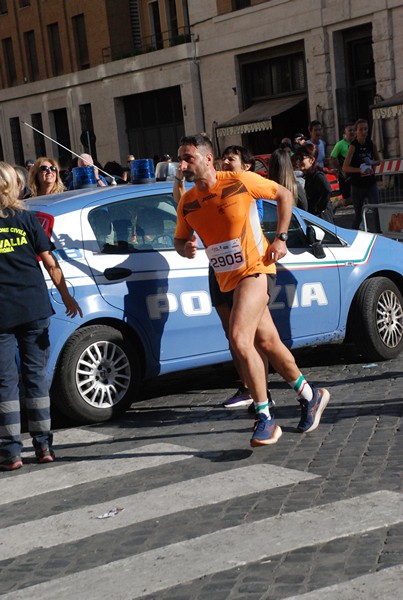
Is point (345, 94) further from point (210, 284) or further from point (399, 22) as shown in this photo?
point (210, 284)

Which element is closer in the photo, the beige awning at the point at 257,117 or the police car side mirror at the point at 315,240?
the police car side mirror at the point at 315,240

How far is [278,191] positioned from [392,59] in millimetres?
26525

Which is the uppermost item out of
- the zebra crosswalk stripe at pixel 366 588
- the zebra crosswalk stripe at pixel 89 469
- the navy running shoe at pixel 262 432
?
the zebra crosswalk stripe at pixel 366 588

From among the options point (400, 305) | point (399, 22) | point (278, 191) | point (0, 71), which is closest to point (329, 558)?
point (278, 191)

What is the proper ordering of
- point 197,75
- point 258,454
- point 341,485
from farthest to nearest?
point 197,75 → point 258,454 → point 341,485

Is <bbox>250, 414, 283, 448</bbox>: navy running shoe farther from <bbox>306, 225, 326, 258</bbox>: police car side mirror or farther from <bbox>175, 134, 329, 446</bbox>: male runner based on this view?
<bbox>306, 225, 326, 258</bbox>: police car side mirror

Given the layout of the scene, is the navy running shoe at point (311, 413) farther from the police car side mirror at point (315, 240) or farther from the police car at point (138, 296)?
the police car side mirror at point (315, 240)

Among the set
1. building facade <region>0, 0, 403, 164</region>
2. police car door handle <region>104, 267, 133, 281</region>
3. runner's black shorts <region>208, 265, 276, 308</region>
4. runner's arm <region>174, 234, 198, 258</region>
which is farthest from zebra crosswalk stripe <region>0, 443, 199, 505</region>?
building facade <region>0, 0, 403, 164</region>

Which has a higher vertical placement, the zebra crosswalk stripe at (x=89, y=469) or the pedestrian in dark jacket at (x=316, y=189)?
the pedestrian in dark jacket at (x=316, y=189)

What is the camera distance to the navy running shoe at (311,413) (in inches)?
288

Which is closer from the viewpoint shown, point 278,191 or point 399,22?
point 278,191

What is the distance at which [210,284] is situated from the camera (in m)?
8.10

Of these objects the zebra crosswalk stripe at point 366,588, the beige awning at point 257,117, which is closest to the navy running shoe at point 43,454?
the zebra crosswalk stripe at point 366,588

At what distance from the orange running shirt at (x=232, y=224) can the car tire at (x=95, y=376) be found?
1232 mm
